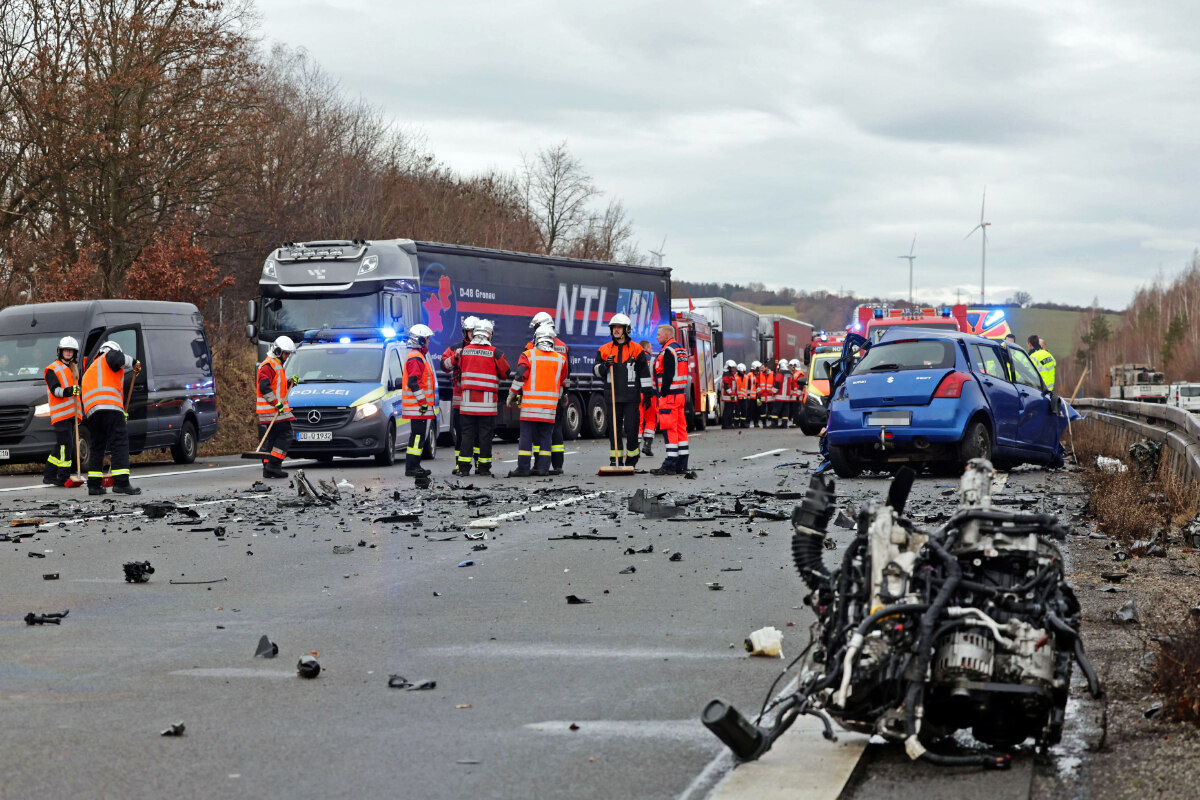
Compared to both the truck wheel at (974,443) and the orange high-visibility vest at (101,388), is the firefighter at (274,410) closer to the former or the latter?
the orange high-visibility vest at (101,388)

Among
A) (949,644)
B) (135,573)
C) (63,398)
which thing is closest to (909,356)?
(135,573)

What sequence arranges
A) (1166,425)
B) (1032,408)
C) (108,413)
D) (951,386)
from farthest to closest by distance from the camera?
(1032,408) < (1166,425) < (108,413) < (951,386)

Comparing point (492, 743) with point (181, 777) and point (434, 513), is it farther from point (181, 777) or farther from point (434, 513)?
point (434, 513)

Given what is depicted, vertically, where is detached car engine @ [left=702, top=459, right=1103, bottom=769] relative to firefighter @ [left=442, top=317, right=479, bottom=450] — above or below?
below

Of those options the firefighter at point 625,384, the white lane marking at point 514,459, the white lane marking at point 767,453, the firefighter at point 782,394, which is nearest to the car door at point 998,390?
the firefighter at point 625,384

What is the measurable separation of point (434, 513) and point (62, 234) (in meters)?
20.4

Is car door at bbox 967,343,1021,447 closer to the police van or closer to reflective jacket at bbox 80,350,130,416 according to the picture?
the police van

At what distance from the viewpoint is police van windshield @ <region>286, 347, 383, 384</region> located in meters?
22.3

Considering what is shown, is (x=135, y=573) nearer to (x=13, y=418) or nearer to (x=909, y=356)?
(x=909, y=356)

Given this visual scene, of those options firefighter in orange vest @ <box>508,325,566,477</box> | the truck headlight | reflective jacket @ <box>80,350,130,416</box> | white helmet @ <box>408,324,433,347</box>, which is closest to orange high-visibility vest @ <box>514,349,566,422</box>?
firefighter in orange vest @ <box>508,325,566,477</box>

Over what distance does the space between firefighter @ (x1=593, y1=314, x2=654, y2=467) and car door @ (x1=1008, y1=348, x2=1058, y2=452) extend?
15.6 ft

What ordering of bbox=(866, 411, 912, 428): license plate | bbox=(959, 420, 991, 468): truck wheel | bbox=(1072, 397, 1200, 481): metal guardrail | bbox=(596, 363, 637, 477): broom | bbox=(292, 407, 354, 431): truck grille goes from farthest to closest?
bbox=(292, 407, 354, 431): truck grille < bbox=(596, 363, 637, 477): broom < bbox=(866, 411, 912, 428): license plate < bbox=(959, 420, 991, 468): truck wheel < bbox=(1072, 397, 1200, 481): metal guardrail

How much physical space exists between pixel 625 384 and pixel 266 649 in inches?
502

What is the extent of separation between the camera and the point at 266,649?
6348mm
